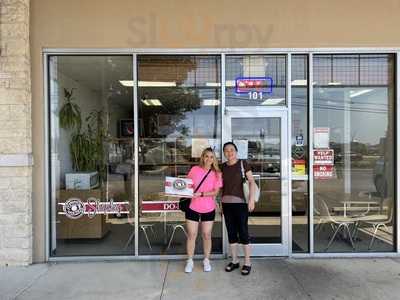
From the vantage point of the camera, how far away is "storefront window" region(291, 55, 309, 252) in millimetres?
6828

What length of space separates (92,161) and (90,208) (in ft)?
2.50

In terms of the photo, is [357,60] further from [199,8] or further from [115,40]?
[115,40]

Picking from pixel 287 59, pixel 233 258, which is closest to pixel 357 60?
pixel 287 59

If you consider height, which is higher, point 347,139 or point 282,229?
point 347,139

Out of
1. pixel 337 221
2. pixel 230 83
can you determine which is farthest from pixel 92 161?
pixel 337 221

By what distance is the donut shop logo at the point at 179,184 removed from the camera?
20.2ft

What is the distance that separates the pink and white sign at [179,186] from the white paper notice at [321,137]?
2.13 meters

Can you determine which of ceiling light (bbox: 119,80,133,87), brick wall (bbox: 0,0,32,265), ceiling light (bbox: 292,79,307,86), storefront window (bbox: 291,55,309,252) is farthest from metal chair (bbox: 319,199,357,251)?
brick wall (bbox: 0,0,32,265)

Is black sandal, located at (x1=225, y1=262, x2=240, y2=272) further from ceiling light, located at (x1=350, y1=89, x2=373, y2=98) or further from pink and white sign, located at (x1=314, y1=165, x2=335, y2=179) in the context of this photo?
ceiling light, located at (x1=350, y1=89, x2=373, y2=98)

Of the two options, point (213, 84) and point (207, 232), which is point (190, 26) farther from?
point (207, 232)

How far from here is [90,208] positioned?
6.90m

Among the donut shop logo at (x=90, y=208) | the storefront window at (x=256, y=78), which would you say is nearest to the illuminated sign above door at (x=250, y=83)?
the storefront window at (x=256, y=78)

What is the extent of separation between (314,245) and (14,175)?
14.9ft

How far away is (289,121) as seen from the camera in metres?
6.74
